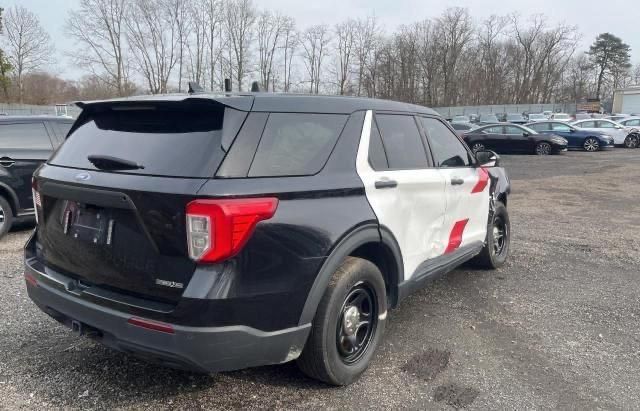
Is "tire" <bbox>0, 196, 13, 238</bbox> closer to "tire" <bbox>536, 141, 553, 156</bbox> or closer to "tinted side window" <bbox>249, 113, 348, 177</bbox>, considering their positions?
"tinted side window" <bbox>249, 113, 348, 177</bbox>

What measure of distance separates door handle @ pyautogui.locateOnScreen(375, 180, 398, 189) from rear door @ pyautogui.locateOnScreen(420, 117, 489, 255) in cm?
84

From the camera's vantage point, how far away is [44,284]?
2816mm

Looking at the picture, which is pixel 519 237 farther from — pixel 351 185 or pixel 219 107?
pixel 219 107

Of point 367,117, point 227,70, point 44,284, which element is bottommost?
point 44,284

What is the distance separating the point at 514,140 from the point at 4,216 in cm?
2064

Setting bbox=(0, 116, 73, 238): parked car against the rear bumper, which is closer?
the rear bumper

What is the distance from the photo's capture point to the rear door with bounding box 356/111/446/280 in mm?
3045

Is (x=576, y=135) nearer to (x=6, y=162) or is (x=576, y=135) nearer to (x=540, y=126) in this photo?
(x=540, y=126)

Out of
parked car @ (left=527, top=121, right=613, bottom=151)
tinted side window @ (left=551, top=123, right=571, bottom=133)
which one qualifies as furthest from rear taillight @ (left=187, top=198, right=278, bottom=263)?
tinted side window @ (left=551, top=123, right=571, bottom=133)

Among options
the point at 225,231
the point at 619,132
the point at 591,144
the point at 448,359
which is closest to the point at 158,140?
the point at 225,231

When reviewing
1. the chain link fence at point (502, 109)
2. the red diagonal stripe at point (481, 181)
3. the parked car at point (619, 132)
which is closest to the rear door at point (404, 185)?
the red diagonal stripe at point (481, 181)

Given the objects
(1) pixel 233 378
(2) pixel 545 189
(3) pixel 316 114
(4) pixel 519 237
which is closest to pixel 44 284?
(1) pixel 233 378

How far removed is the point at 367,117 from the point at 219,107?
3.72 ft

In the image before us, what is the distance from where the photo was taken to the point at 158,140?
99.7 inches
